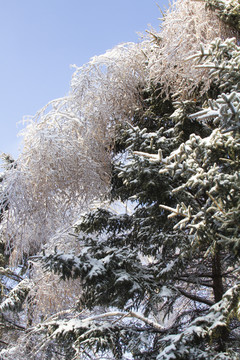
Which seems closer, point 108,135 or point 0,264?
point 108,135

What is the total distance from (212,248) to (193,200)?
0.71 meters

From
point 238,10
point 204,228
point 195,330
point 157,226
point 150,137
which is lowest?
point 195,330

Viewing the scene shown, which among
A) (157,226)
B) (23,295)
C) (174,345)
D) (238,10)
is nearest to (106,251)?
(157,226)

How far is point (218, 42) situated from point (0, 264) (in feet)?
30.7

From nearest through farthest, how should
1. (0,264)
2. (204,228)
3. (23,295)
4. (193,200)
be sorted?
(204,228) < (193,200) < (23,295) < (0,264)

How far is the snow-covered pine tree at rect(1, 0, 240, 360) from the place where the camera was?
3.26 meters

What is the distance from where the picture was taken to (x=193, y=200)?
383cm

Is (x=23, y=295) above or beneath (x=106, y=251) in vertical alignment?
beneath

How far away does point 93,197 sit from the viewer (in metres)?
5.68

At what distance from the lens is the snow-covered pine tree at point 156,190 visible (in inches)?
128

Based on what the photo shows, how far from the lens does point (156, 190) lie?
4.29 meters

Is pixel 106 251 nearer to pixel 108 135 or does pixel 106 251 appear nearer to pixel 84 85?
pixel 108 135

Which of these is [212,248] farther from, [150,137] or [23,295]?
[23,295]

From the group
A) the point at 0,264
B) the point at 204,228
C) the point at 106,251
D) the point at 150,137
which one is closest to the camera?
the point at 204,228
